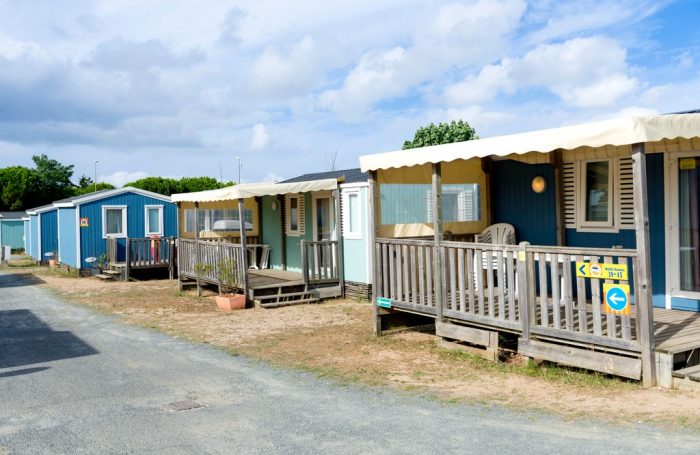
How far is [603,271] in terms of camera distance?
5.54 metres

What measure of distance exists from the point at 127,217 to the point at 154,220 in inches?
33.0

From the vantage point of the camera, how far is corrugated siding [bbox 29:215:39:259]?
80.7 feet

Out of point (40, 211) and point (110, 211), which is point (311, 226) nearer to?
point (110, 211)

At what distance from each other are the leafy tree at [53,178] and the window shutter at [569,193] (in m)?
39.4

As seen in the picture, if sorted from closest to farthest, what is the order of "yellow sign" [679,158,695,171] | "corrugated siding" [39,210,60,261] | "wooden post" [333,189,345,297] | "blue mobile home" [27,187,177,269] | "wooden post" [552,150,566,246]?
1. "yellow sign" [679,158,695,171]
2. "wooden post" [552,150,566,246]
3. "wooden post" [333,189,345,297]
4. "blue mobile home" [27,187,177,269]
5. "corrugated siding" [39,210,60,261]

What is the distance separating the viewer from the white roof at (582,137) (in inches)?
202

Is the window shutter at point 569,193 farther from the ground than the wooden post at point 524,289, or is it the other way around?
the window shutter at point 569,193

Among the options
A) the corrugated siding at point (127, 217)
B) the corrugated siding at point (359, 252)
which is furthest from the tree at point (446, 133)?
the corrugated siding at point (359, 252)

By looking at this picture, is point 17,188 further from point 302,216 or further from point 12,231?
point 302,216

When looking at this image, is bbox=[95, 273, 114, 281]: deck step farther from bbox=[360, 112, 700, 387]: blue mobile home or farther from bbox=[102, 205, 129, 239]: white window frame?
bbox=[360, 112, 700, 387]: blue mobile home

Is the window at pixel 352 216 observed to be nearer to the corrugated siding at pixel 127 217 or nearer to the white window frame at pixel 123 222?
the corrugated siding at pixel 127 217

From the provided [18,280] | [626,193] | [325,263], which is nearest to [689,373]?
[626,193]

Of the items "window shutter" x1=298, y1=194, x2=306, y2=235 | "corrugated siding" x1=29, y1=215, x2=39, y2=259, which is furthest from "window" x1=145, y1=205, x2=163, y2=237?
"corrugated siding" x1=29, y1=215, x2=39, y2=259

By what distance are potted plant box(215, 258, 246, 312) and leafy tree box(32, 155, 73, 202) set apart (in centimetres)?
3350
